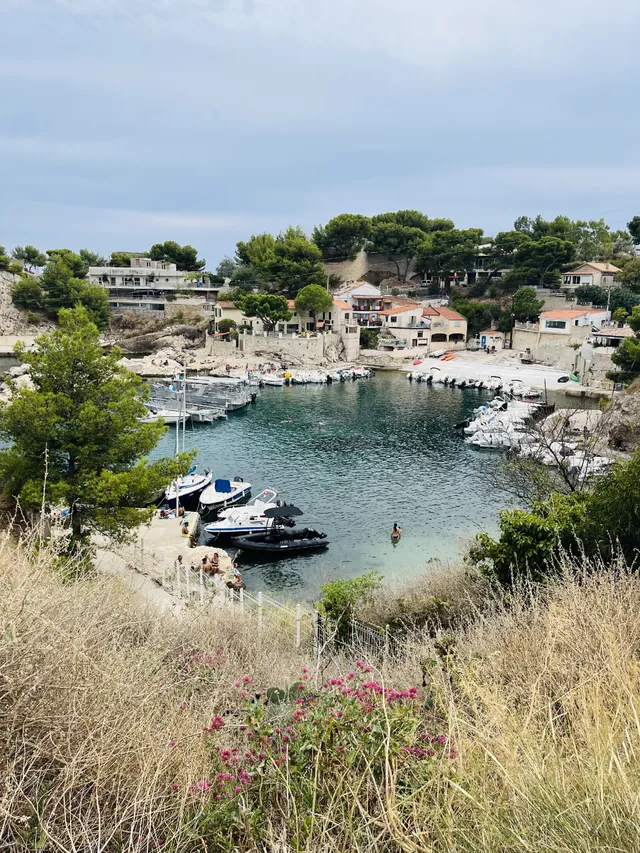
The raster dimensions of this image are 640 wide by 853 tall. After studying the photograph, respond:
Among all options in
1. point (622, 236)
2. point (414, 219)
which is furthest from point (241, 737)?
point (622, 236)

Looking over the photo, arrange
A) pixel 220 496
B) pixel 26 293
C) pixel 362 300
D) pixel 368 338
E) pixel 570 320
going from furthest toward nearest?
pixel 362 300 < pixel 26 293 < pixel 368 338 < pixel 570 320 < pixel 220 496

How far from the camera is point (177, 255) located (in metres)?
78.4

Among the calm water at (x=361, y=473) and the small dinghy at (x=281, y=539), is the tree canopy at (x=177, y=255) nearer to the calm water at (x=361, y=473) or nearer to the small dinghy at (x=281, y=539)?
the calm water at (x=361, y=473)

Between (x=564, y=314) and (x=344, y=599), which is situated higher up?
(x=564, y=314)

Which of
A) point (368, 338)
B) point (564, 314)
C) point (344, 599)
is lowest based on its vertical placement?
point (344, 599)

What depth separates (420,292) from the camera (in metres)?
75.8

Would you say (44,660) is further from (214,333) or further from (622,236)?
(622,236)

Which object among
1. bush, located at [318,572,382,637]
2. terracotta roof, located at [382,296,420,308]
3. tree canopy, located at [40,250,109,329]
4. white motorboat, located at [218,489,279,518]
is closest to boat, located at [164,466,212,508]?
white motorboat, located at [218,489,279,518]

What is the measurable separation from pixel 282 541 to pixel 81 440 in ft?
26.9

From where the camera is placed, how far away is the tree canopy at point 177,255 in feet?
256

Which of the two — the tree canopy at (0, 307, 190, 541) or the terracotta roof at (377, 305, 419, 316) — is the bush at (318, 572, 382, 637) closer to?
the tree canopy at (0, 307, 190, 541)

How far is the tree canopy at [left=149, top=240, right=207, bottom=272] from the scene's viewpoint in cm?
7806

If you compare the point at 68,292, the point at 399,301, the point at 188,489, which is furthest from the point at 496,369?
the point at 68,292

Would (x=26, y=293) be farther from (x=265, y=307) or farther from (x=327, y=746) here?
(x=327, y=746)
